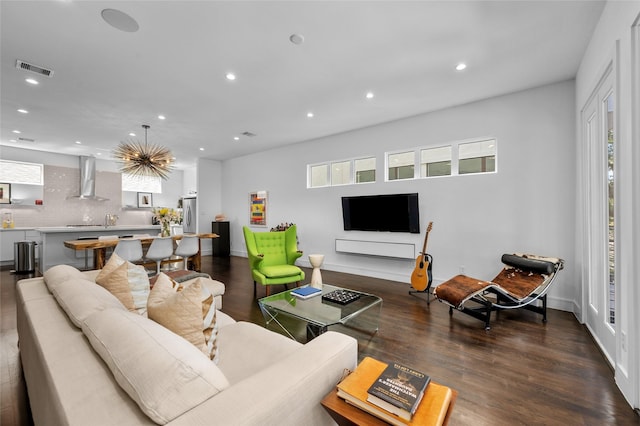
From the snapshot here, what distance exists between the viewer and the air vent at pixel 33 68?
3.11 metres

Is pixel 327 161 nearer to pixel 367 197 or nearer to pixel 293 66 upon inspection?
pixel 367 197

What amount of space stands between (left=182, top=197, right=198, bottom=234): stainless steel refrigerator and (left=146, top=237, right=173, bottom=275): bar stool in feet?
10.4

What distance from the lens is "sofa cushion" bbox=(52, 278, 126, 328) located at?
135 cm

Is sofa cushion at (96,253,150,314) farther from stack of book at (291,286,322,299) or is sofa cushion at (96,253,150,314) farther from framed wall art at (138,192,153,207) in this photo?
framed wall art at (138,192,153,207)

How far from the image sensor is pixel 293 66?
Answer: 128 inches

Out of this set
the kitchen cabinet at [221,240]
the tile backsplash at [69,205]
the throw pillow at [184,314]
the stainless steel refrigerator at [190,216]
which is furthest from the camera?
the stainless steel refrigerator at [190,216]

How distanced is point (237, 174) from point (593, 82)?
24.8 feet

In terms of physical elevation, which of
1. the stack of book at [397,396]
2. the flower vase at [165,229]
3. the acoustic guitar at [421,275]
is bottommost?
the acoustic guitar at [421,275]

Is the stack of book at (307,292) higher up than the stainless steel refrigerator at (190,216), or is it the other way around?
the stainless steel refrigerator at (190,216)

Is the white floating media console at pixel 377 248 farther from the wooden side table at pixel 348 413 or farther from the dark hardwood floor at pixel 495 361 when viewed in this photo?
the wooden side table at pixel 348 413

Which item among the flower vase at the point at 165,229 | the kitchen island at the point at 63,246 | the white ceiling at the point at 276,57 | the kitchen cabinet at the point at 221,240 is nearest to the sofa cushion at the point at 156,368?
the white ceiling at the point at 276,57

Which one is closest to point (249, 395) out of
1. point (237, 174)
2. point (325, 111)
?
point (325, 111)

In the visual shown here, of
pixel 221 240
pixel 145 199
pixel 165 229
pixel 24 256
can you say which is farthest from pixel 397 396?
pixel 145 199

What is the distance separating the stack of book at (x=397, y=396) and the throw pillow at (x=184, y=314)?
0.70 metres
